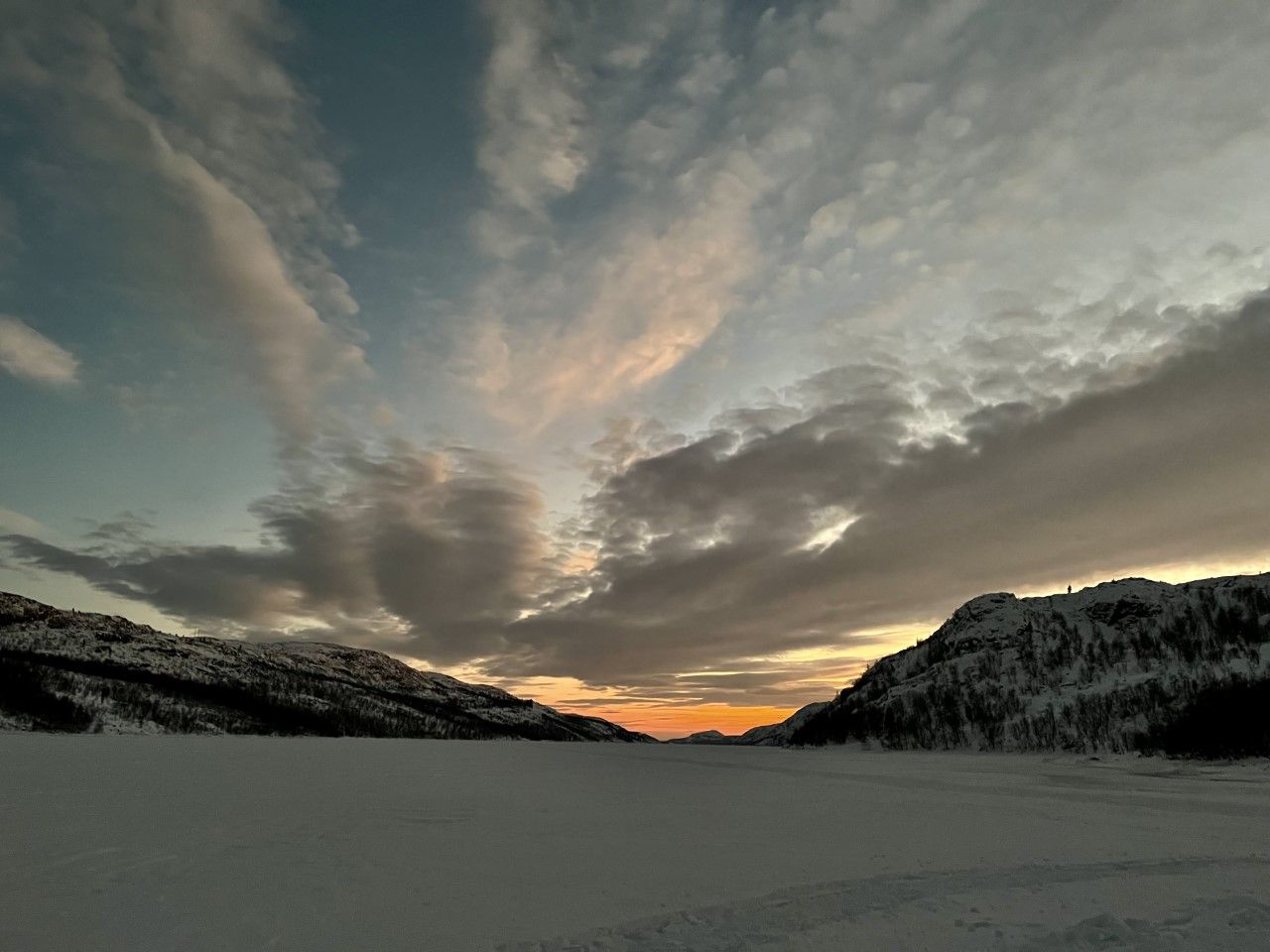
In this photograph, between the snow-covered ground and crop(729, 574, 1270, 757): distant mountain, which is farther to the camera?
crop(729, 574, 1270, 757): distant mountain

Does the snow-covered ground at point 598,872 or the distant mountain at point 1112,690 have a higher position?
the distant mountain at point 1112,690

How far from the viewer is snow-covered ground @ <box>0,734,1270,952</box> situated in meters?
9.91

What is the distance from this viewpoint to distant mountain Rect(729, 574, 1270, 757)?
266 ft

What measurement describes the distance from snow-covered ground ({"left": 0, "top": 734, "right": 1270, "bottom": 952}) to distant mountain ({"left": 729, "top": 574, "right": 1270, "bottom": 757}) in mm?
69572

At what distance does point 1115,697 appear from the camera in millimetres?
105438

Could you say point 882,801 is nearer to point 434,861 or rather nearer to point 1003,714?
point 434,861

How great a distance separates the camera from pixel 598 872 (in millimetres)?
13641

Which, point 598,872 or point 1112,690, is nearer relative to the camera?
point 598,872

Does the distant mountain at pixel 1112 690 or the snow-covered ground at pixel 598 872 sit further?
the distant mountain at pixel 1112 690

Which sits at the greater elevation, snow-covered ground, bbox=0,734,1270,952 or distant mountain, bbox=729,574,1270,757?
distant mountain, bbox=729,574,1270,757

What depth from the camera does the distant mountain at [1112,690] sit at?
80.9 meters

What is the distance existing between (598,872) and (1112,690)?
12386 centimetres

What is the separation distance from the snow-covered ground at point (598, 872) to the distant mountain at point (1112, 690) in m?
69.6

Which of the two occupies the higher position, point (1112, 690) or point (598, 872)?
point (1112, 690)
